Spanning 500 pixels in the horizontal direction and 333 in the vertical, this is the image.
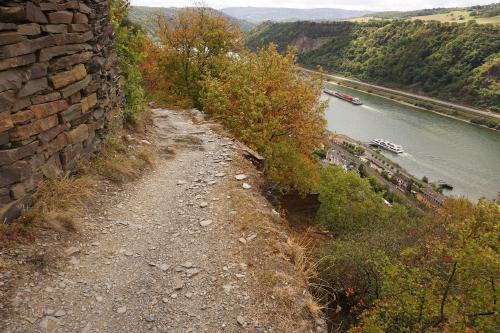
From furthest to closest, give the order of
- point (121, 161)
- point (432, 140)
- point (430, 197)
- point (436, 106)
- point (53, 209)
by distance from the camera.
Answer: point (436, 106) < point (432, 140) < point (430, 197) < point (121, 161) < point (53, 209)

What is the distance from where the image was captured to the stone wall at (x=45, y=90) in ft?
17.9

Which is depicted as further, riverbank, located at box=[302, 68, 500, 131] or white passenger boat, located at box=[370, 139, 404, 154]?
riverbank, located at box=[302, 68, 500, 131]

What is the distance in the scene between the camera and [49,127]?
642 cm

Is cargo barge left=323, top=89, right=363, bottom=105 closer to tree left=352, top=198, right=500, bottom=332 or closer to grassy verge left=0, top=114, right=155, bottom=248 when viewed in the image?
tree left=352, top=198, right=500, bottom=332

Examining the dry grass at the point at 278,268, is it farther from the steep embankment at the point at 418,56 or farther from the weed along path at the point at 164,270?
the steep embankment at the point at 418,56

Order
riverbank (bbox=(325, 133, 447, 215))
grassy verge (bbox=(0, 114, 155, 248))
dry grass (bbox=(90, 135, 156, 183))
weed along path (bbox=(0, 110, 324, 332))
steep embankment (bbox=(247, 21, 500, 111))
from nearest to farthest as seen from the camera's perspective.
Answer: weed along path (bbox=(0, 110, 324, 332)) < grassy verge (bbox=(0, 114, 155, 248)) < dry grass (bbox=(90, 135, 156, 183)) < riverbank (bbox=(325, 133, 447, 215)) < steep embankment (bbox=(247, 21, 500, 111))

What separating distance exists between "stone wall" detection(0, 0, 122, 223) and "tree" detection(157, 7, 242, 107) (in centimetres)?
1452

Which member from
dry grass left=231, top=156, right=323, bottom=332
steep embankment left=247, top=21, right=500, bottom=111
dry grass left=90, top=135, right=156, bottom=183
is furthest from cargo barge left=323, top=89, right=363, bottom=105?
dry grass left=231, top=156, right=323, bottom=332

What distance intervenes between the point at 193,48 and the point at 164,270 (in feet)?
64.6

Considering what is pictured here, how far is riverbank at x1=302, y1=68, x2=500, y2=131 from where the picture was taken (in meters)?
77.1

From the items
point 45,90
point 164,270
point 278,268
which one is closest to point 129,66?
point 45,90

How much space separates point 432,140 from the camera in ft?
223

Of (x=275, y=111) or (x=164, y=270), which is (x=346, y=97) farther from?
(x=164, y=270)

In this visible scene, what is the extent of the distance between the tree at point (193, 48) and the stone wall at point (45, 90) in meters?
14.5
